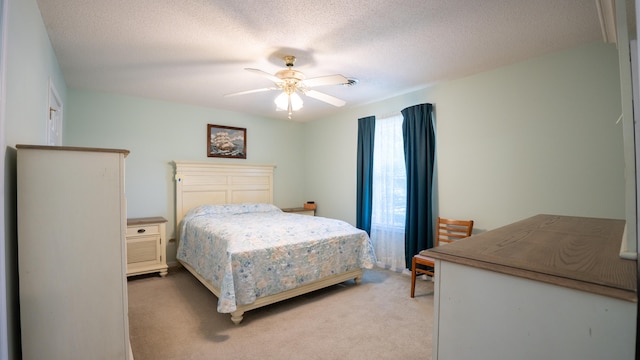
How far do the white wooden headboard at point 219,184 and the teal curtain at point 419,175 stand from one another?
2.44 m

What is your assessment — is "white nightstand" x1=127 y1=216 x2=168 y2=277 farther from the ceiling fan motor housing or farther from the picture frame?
the ceiling fan motor housing

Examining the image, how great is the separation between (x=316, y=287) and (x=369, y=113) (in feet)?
8.51

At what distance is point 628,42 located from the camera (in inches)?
30.9

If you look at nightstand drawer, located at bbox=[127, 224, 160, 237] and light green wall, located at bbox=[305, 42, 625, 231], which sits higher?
light green wall, located at bbox=[305, 42, 625, 231]

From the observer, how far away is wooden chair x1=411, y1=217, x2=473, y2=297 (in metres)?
3.07

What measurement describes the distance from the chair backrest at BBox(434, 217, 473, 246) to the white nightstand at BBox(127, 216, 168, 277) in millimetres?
3406

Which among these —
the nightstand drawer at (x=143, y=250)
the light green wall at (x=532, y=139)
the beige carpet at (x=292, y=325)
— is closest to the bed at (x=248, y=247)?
the beige carpet at (x=292, y=325)

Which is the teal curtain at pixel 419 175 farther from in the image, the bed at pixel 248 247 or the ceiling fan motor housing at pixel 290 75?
the ceiling fan motor housing at pixel 290 75

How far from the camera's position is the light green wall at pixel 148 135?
3697 millimetres

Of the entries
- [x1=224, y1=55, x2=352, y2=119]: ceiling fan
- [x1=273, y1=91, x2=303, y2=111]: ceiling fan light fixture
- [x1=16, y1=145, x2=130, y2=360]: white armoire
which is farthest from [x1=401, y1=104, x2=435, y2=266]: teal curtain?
[x1=16, y1=145, x2=130, y2=360]: white armoire

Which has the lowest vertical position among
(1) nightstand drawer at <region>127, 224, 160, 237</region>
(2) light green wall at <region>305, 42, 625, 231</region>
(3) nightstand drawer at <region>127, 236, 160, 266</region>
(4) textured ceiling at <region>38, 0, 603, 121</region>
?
(3) nightstand drawer at <region>127, 236, 160, 266</region>

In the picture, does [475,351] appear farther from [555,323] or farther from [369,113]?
[369,113]

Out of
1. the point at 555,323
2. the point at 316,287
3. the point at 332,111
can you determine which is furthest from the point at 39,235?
the point at 332,111

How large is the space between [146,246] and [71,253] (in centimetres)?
249
